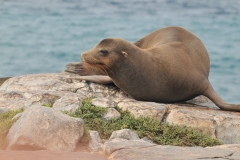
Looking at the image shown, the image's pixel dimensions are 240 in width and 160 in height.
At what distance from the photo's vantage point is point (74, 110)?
294 inches

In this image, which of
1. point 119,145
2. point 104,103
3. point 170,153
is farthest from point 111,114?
point 170,153

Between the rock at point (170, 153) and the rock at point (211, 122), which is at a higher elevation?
the rock at point (170, 153)

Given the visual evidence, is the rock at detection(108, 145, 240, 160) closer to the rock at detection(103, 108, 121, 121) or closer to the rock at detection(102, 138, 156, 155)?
the rock at detection(102, 138, 156, 155)

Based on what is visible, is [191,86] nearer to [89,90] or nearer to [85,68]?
[89,90]

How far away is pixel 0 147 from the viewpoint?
557 cm

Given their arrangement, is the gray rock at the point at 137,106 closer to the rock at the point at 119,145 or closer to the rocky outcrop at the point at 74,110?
the rocky outcrop at the point at 74,110

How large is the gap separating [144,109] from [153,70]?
1.33 metres

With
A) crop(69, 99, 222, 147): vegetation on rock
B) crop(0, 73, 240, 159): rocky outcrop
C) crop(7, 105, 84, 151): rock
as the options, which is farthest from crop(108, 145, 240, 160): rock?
crop(69, 99, 222, 147): vegetation on rock

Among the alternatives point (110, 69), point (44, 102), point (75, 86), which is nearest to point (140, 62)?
point (110, 69)

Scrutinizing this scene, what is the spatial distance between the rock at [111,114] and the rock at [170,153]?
224 centimetres

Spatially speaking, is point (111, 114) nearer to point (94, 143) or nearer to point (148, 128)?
point (148, 128)

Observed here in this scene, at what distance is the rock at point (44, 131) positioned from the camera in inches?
210

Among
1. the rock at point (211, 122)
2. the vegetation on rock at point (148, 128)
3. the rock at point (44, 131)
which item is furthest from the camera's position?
the rock at point (211, 122)

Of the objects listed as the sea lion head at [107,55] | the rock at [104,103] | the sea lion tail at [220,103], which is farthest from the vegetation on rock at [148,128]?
the sea lion tail at [220,103]
